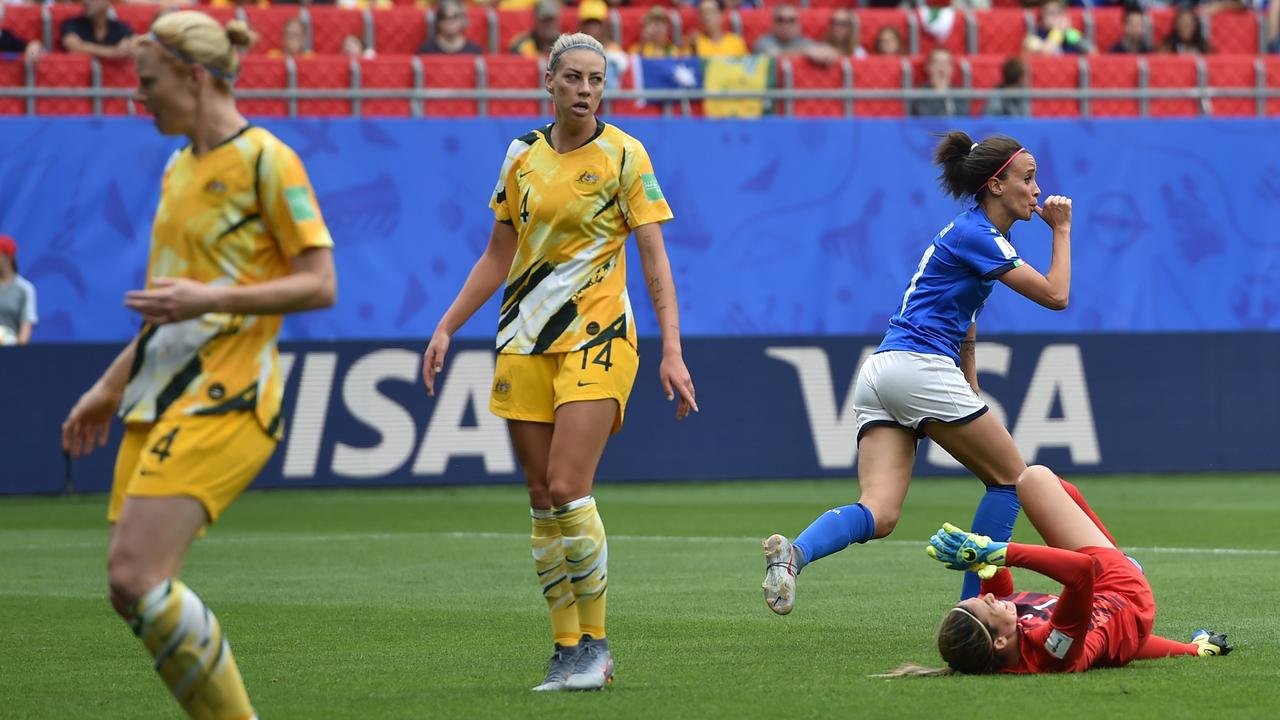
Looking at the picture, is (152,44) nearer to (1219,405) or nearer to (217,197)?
(217,197)

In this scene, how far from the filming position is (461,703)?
6.43 m

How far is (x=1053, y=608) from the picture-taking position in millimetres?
7051

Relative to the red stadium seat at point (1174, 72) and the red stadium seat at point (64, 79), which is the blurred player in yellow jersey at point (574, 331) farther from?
the red stadium seat at point (1174, 72)

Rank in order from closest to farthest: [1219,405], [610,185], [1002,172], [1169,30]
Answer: [610,185] → [1002,172] → [1219,405] → [1169,30]

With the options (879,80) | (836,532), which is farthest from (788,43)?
(836,532)

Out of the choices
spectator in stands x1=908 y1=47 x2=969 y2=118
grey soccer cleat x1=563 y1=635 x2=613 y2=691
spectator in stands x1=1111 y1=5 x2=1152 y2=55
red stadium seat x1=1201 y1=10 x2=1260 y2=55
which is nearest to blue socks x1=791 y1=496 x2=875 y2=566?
grey soccer cleat x1=563 y1=635 x2=613 y2=691

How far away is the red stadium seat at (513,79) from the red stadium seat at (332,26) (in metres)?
1.53

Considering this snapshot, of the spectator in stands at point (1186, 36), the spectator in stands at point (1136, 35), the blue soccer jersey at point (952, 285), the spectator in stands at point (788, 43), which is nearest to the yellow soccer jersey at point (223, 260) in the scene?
the blue soccer jersey at point (952, 285)

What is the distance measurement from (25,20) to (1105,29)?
12046 millimetres

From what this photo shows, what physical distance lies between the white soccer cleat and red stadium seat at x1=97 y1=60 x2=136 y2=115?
43.7 feet

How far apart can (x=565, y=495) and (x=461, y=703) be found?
0.80m

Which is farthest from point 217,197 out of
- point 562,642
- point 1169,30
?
point 1169,30

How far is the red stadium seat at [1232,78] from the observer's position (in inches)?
857

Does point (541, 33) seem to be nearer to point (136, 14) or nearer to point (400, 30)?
point (400, 30)
